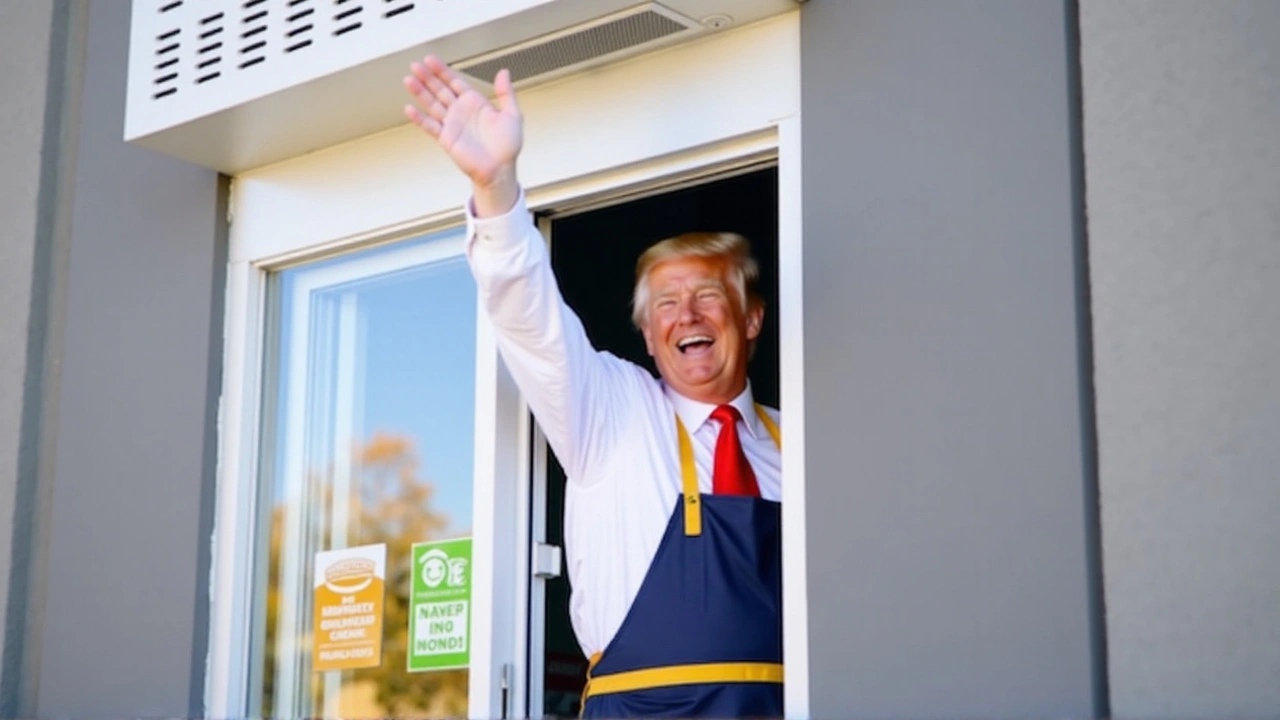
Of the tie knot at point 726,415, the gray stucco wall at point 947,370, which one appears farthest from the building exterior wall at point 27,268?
the gray stucco wall at point 947,370

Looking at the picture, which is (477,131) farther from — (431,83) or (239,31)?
(239,31)

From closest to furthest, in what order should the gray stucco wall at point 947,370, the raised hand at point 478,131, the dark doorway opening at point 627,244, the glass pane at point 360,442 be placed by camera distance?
the gray stucco wall at point 947,370
the raised hand at point 478,131
the glass pane at point 360,442
the dark doorway opening at point 627,244

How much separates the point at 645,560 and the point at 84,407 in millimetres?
1756

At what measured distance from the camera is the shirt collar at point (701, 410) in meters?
4.91

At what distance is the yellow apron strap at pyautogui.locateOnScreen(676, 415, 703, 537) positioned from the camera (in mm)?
4543

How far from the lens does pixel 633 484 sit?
4.65 meters

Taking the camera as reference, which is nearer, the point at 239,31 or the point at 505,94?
the point at 505,94

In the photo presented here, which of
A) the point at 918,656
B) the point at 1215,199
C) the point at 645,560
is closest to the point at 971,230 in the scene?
the point at 1215,199

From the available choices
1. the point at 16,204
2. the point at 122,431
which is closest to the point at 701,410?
the point at 122,431

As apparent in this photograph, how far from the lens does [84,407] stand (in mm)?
5453

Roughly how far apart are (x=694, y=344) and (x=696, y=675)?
95 cm

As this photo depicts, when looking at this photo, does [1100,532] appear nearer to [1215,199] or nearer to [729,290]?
[1215,199]

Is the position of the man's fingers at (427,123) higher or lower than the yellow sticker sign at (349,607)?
higher

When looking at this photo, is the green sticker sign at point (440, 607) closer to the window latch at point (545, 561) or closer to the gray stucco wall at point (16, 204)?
the window latch at point (545, 561)
